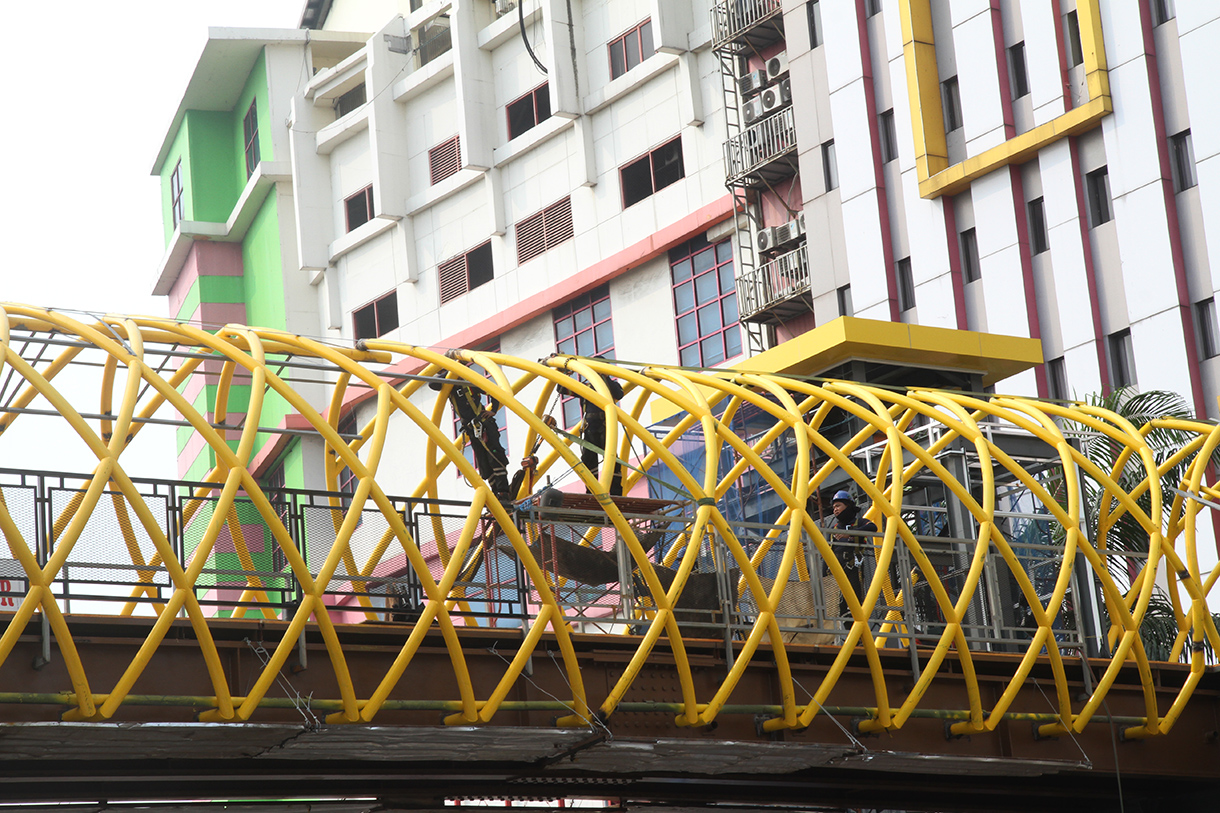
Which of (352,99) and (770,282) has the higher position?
(352,99)

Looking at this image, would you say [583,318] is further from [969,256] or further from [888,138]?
[969,256]

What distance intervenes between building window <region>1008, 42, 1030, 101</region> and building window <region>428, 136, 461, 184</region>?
81.6 ft

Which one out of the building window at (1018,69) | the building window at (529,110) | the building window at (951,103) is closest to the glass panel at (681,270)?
the building window at (529,110)

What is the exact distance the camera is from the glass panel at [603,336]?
6056 centimetres

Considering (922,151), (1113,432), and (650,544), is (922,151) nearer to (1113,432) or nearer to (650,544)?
(1113,432)

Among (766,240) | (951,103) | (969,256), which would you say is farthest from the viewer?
(766,240)

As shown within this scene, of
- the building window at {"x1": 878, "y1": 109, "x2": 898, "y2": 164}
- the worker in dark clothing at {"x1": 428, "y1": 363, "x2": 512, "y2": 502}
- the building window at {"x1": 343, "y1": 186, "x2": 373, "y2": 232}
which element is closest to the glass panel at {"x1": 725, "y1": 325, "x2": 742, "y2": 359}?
the building window at {"x1": 878, "y1": 109, "x2": 898, "y2": 164}

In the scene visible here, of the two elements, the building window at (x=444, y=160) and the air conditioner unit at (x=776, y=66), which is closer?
the air conditioner unit at (x=776, y=66)

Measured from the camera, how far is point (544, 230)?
63344 mm

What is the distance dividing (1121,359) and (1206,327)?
8.77 feet

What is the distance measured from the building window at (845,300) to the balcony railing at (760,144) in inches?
204

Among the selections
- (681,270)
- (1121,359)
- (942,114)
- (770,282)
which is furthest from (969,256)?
(681,270)

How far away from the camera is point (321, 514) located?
23.2 meters

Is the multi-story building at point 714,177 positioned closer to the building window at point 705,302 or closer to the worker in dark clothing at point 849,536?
the building window at point 705,302
